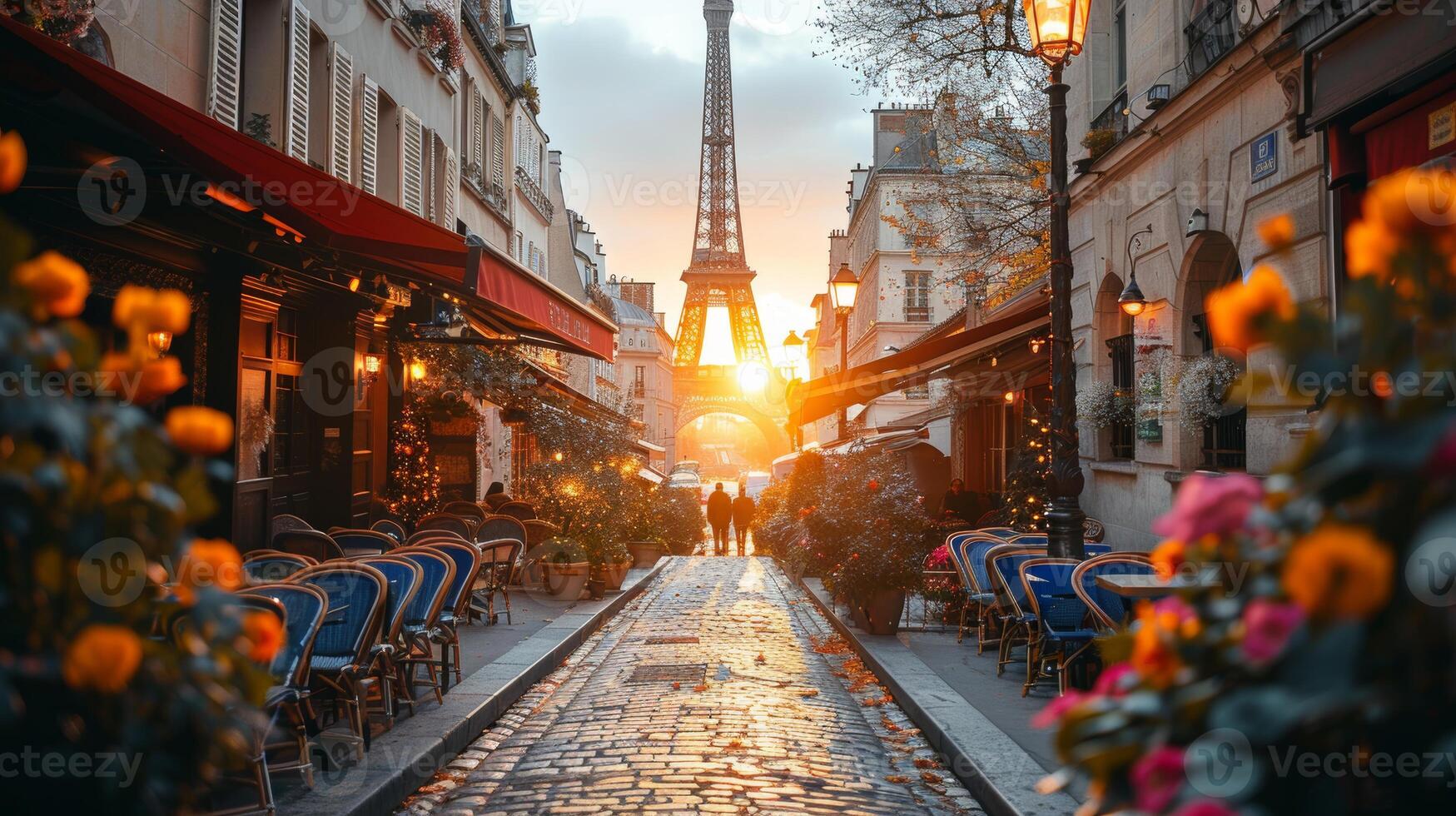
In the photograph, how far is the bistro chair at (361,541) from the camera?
370 inches

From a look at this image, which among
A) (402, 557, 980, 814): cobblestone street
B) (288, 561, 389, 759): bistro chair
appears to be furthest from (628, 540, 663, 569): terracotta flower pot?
(288, 561, 389, 759): bistro chair

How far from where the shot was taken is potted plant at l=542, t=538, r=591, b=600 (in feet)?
43.6

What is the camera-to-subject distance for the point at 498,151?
894 inches

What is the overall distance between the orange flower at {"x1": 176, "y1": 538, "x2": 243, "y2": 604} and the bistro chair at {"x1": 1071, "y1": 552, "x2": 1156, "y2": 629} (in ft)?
19.2

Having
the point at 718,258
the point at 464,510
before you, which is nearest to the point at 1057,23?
the point at 464,510

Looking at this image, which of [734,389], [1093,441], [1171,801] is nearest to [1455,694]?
[1171,801]

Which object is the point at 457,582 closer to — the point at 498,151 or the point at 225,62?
the point at 225,62

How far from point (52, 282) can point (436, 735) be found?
5.07 metres

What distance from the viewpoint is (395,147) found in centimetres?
1493

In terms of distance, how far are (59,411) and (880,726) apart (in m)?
6.32

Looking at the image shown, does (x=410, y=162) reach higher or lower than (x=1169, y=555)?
higher

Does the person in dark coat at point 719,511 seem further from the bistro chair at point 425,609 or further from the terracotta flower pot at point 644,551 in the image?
the bistro chair at point 425,609

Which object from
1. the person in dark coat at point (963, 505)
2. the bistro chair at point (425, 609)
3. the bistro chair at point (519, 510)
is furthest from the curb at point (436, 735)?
the person in dark coat at point (963, 505)

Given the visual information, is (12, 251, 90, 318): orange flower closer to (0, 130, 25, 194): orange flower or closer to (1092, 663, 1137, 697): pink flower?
(0, 130, 25, 194): orange flower
